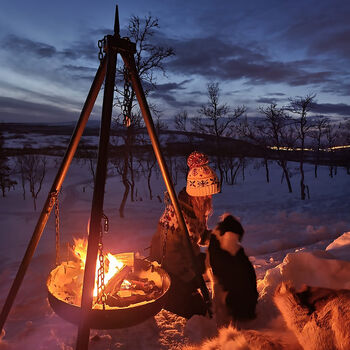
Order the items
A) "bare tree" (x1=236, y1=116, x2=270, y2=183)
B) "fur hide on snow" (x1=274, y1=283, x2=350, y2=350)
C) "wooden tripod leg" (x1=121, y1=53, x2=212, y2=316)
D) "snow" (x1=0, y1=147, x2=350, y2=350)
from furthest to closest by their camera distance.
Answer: "bare tree" (x1=236, y1=116, x2=270, y2=183) < "wooden tripod leg" (x1=121, y1=53, x2=212, y2=316) < "snow" (x1=0, y1=147, x2=350, y2=350) < "fur hide on snow" (x1=274, y1=283, x2=350, y2=350)

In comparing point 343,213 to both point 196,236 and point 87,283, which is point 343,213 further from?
point 87,283

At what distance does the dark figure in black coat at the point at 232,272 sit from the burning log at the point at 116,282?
1.18m

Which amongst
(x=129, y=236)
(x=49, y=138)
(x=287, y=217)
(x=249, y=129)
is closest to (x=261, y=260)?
(x=129, y=236)

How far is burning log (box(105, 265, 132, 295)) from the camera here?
2.97 m

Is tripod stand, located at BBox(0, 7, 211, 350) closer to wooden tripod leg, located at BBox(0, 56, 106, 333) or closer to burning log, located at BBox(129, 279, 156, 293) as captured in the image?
wooden tripod leg, located at BBox(0, 56, 106, 333)

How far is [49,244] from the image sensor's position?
25.0 feet

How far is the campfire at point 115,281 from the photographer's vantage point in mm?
2979

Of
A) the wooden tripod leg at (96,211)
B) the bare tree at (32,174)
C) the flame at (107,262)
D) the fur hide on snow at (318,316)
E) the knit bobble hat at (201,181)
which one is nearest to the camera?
the fur hide on snow at (318,316)

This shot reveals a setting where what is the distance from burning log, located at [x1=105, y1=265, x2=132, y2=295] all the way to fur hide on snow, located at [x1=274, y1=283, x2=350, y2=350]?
1.81 meters

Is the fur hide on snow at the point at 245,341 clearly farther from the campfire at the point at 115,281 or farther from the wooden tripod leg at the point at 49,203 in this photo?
the wooden tripod leg at the point at 49,203

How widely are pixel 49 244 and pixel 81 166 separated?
1320 inches

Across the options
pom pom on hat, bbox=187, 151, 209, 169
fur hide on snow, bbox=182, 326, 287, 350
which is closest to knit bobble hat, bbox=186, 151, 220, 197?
pom pom on hat, bbox=187, 151, 209, 169

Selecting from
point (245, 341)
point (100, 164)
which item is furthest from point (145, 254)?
point (245, 341)

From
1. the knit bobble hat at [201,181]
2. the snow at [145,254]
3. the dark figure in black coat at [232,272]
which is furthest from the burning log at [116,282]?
the knit bobble hat at [201,181]
